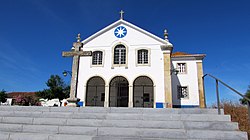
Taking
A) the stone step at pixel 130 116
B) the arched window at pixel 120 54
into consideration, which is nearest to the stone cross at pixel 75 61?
the stone step at pixel 130 116

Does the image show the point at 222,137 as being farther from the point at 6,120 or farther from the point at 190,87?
the point at 190,87

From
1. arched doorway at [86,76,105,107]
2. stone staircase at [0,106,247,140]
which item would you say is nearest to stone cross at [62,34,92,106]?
stone staircase at [0,106,247,140]

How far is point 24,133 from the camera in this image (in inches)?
175

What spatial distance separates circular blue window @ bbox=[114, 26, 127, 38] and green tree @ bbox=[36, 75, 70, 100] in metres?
19.1

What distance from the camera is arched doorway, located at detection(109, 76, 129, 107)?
1647 centimetres

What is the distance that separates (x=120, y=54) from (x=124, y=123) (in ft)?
39.2

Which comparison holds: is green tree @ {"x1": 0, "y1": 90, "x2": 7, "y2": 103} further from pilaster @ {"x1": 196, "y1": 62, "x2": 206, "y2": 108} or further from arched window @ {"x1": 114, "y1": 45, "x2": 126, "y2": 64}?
pilaster @ {"x1": 196, "y1": 62, "x2": 206, "y2": 108}

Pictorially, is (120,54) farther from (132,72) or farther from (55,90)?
(55,90)

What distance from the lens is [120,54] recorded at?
16.3m

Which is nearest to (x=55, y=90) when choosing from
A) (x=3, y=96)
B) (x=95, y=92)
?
(x=3, y=96)

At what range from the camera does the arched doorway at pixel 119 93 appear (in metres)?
16.5

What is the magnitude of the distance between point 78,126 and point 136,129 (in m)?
1.50

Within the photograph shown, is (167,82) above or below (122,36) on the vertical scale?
below

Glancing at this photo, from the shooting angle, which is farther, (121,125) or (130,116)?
(130,116)
